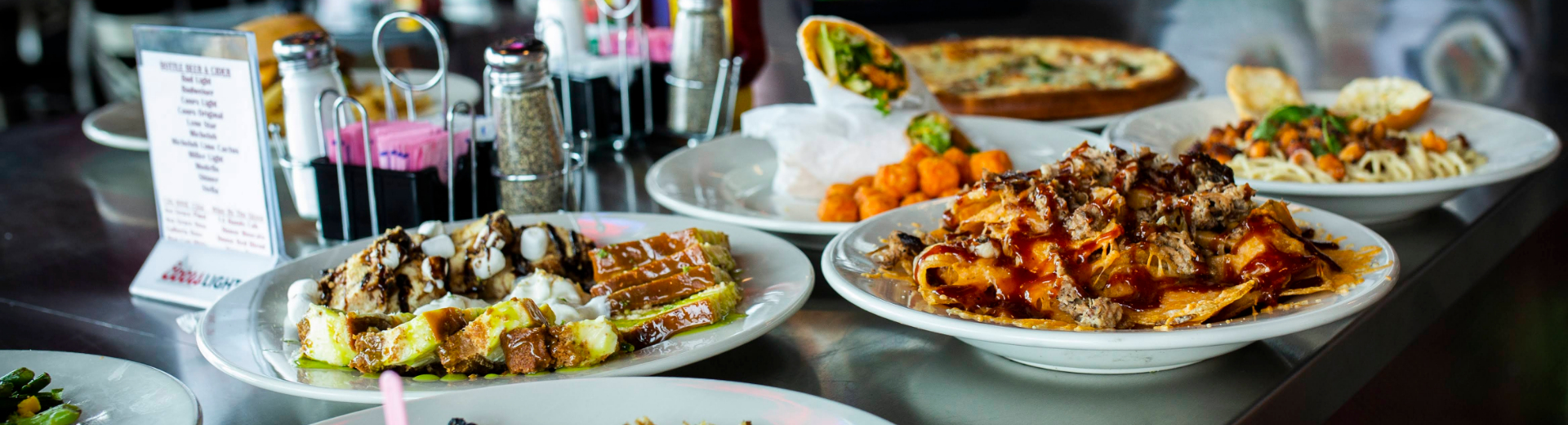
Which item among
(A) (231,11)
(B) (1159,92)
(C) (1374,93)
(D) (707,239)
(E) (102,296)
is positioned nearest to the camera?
(D) (707,239)

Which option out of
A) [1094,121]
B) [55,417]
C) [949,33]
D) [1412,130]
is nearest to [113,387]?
[55,417]

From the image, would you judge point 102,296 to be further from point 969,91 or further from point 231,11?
point 231,11

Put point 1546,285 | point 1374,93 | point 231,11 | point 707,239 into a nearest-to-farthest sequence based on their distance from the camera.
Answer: point 707,239, point 1374,93, point 1546,285, point 231,11

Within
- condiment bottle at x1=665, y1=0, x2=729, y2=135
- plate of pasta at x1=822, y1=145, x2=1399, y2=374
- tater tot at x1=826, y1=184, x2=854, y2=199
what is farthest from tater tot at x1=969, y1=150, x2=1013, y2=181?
condiment bottle at x1=665, y1=0, x2=729, y2=135

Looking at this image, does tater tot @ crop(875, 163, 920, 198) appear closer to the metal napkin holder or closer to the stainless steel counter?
the stainless steel counter

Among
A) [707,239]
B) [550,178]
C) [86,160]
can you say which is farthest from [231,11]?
[707,239]

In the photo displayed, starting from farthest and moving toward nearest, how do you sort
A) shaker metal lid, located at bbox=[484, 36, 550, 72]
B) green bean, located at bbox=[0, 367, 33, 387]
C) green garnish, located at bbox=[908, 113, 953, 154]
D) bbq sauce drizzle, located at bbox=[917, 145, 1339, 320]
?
green garnish, located at bbox=[908, 113, 953, 154]
shaker metal lid, located at bbox=[484, 36, 550, 72]
bbq sauce drizzle, located at bbox=[917, 145, 1339, 320]
green bean, located at bbox=[0, 367, 33, 387]

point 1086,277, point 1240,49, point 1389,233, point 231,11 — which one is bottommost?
point 231,11
